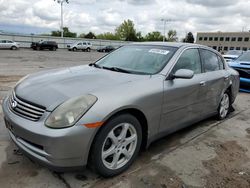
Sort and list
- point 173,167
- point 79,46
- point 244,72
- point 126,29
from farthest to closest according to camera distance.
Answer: point 126,29 → point 79,46 → point 244,72 → point 173,167

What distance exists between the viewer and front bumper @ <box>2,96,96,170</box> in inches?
80.5

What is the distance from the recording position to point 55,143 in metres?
2.04

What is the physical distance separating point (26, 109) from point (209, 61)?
314 cm

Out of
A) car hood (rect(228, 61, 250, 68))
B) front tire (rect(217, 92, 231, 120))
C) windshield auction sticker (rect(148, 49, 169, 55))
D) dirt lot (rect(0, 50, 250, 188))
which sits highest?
windshield auction sticker (rect(148, 49, 169, 55))

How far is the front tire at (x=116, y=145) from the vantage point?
228 cm

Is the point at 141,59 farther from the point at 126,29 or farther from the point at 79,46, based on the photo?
the point at 126,29

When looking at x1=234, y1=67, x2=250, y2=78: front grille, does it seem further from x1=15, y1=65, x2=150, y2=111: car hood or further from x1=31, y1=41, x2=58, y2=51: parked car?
x1=31, y1=41, x2=58, y2=51: parked car

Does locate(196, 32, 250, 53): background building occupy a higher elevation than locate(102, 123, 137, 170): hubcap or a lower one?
higher

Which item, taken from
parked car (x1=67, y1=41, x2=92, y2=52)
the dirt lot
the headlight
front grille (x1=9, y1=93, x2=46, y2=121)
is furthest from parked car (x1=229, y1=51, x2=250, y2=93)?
parked car (x1=67, y1=41, x2=92, y2=52)

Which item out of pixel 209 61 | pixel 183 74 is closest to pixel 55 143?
pixel 183 74

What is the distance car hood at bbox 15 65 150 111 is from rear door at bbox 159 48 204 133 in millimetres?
445

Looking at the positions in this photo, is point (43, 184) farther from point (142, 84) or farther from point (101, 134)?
point (142, 84)

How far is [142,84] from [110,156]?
90 cm

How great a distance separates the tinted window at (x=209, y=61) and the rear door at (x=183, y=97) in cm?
18
